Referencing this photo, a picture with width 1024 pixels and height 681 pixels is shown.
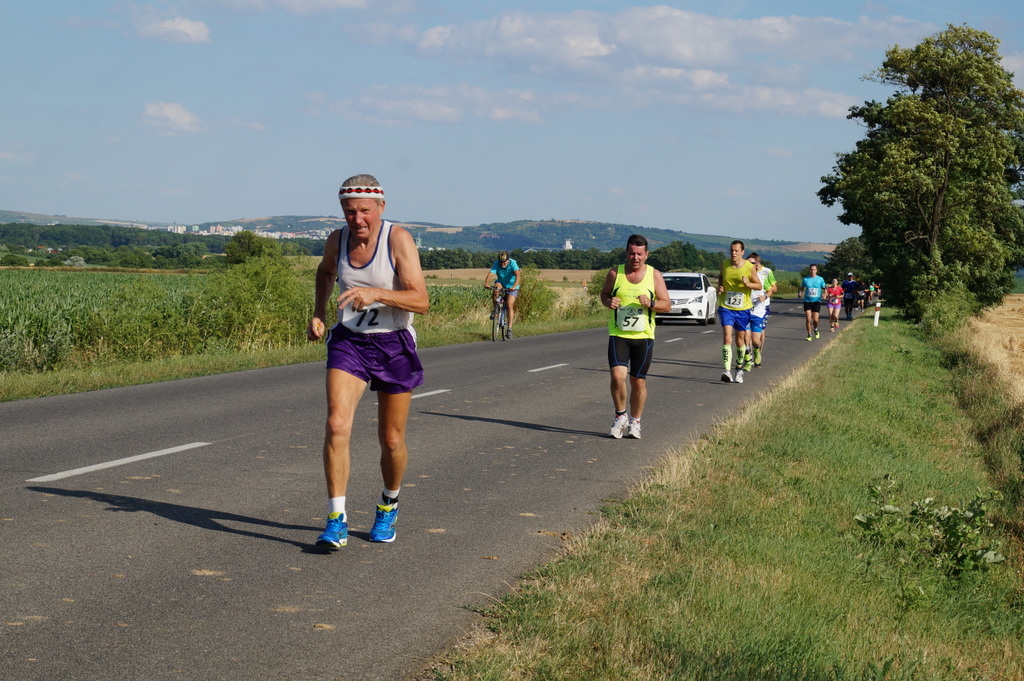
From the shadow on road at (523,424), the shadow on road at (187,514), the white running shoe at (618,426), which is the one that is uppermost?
the shadow on road at (187,514)

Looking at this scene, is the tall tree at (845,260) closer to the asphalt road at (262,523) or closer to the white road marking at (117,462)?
the asphalt road at (262,523)

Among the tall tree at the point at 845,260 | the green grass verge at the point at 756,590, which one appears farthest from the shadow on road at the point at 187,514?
the tall tree at the point at 845,260

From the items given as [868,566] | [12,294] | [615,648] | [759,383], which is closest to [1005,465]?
[759,383]

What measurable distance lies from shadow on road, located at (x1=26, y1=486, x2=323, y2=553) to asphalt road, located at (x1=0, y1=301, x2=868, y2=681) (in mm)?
22

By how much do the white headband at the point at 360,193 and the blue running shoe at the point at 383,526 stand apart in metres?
1.71

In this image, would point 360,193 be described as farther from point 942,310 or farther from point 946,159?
point 946,159

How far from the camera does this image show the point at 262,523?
6027 mm

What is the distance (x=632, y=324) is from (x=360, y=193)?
508 cm

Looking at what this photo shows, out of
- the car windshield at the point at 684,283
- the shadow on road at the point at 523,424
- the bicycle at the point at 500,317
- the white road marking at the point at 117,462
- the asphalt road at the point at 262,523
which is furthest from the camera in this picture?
the car windshield at the point at 684,283

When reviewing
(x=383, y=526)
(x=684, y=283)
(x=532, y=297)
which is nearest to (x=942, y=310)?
(x=684, y=283)

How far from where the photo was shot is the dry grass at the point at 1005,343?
20.8m

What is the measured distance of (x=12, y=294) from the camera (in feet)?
61.6

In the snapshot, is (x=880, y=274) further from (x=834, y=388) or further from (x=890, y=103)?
(x=834, y=388)

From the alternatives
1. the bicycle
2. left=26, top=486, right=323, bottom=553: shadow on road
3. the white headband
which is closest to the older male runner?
the white headband
